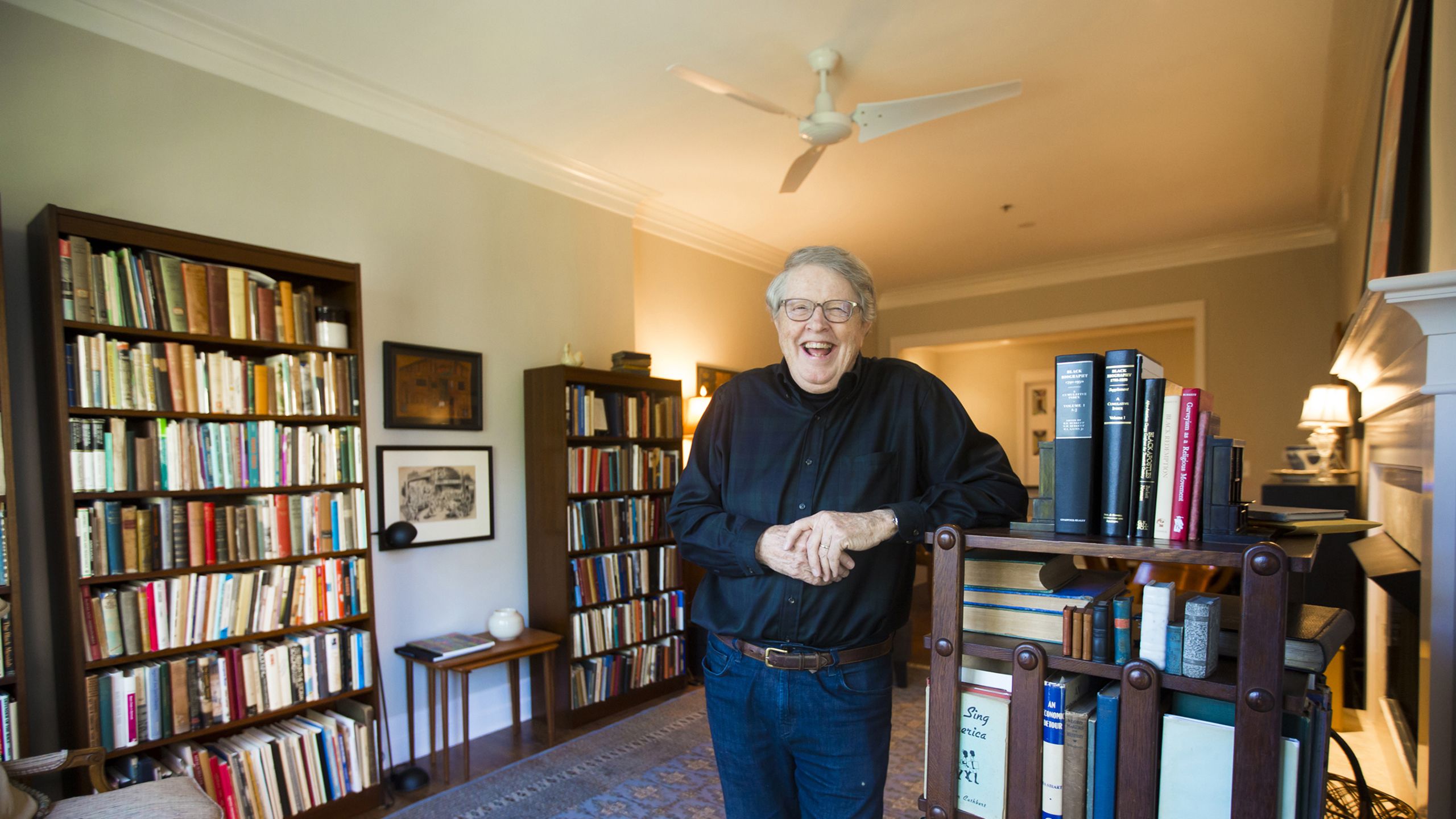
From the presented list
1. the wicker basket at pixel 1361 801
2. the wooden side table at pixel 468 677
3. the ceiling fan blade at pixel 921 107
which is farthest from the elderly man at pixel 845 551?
the wooden side table at pixel 468 677

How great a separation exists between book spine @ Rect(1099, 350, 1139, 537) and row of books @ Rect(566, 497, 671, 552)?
9.68 ft

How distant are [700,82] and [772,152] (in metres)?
1.40

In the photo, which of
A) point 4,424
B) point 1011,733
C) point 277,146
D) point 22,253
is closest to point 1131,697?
point 1011,733

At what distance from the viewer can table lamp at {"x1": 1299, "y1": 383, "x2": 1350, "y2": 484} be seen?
4.30 m

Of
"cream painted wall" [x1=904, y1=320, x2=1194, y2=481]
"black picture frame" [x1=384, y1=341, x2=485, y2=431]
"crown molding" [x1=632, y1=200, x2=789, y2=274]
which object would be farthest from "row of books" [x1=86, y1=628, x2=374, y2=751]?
"cream painted wall" [x1=904, y1=320, x2=1194, y2=481]

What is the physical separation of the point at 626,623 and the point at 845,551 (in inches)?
118

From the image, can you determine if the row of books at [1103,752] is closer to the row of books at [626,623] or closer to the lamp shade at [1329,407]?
the row of books at [626,623]

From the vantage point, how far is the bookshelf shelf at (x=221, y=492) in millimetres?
2289

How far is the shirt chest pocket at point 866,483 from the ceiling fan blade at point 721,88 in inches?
66.7

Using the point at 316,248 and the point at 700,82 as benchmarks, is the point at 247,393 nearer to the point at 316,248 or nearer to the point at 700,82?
the point at 316,248

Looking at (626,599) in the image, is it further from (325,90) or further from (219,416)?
(325,90)

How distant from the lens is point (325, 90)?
3104mm

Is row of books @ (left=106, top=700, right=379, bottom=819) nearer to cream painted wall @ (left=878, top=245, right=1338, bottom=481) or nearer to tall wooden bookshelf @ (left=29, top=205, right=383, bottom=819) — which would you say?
tall wooden bookshelf @ (left=29, top=205, right=383, bottom=819)

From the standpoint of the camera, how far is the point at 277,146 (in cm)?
299
